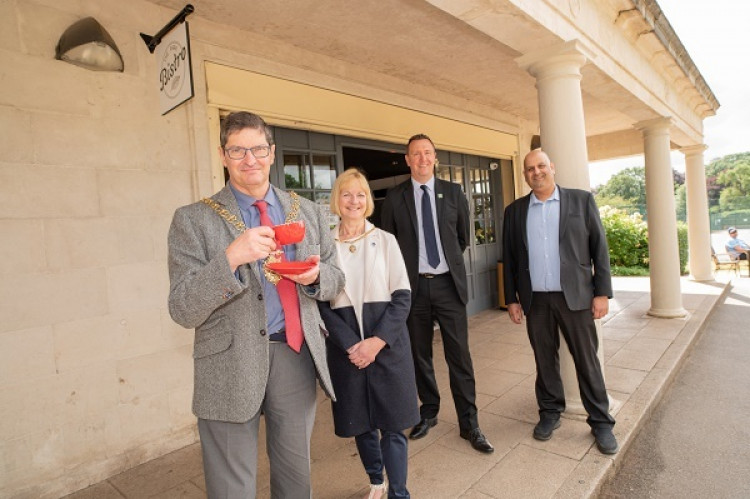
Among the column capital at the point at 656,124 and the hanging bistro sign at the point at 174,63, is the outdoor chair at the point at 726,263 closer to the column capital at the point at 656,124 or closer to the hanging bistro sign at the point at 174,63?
the column capital at the point at 656,124

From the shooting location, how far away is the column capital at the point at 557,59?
340cm

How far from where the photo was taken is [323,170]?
15.9 ft

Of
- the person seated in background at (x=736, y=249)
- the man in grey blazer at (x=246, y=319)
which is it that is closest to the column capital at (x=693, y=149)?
the person seated in background at (x=736, y=249)

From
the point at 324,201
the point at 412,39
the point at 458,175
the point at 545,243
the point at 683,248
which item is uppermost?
the point at 412,39

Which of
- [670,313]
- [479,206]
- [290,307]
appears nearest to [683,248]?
[670,313]

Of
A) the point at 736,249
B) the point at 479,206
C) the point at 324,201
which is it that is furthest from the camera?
the point at 736,249

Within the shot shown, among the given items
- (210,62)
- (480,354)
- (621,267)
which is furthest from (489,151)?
(621,267)

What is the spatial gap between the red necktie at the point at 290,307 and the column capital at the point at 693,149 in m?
10.5

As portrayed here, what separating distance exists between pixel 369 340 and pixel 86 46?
2730 millimetres

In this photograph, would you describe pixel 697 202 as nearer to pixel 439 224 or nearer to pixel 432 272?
pixel 439 224

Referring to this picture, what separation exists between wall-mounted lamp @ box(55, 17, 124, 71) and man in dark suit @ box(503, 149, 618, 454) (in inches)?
118

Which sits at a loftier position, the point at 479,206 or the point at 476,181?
the point at 476,181

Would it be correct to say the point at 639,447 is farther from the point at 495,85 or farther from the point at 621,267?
the point at 621,267

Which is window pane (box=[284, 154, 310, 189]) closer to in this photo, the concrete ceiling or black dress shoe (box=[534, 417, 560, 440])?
the concrete ceiling
